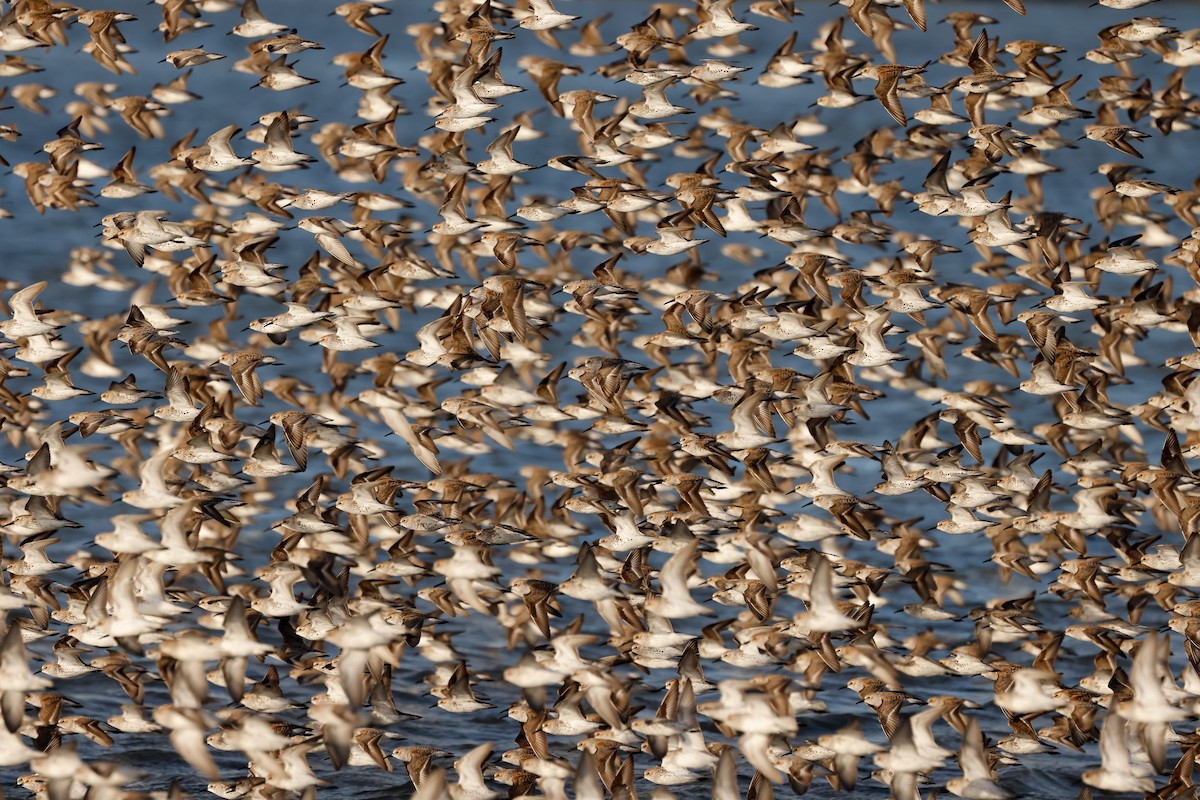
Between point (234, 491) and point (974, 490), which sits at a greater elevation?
point (974, 490)

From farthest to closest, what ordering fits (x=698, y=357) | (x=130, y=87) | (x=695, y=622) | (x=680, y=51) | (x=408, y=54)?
(x=408, y=54), (x=130, y=87), (x=698, y=357), (x=695, y=622), (x=680, y=51)

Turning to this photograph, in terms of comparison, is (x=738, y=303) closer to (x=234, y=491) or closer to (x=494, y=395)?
(x=494, y=395)

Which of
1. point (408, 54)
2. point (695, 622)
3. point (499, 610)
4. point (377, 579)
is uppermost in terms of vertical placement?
point (377, 579)

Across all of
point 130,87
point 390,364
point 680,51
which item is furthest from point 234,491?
point 130,87

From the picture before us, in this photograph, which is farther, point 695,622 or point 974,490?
point 695,622

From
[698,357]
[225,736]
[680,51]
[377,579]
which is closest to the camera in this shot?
[225,736]

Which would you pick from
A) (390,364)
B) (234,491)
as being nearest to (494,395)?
(390,364)

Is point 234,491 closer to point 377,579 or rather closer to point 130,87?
point 377,579
